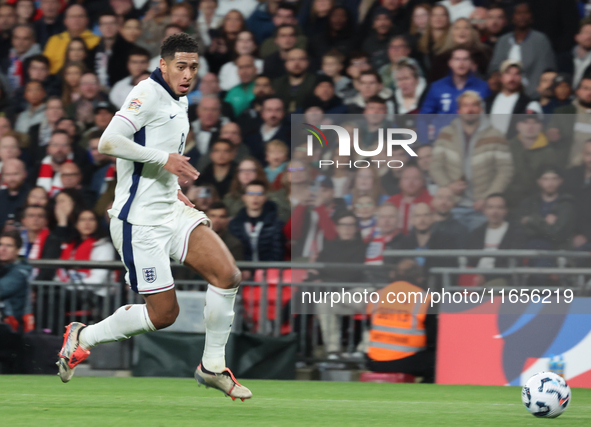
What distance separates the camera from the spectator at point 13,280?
28.8ft

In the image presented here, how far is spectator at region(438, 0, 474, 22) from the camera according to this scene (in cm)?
1046

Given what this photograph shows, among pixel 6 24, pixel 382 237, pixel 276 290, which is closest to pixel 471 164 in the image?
pixel 382 237

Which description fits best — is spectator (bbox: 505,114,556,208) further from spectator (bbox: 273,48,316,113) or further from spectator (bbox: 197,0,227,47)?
spectator (bbox: 197,0,227,47)

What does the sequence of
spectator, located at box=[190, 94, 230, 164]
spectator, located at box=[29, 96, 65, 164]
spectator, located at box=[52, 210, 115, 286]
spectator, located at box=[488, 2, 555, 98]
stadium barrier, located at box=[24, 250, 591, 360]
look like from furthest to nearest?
1. spectator, located at box=[29, 96, 65, 164]
2. spectator, located at box=[190, 94, 230, 164]
3. spectator, located at box=[488, 2, 555, 98]
4. spectator, located at box=[52, 210, 115, 286]
5. stadium barrier, located at box=[24, 250, 591, 360]

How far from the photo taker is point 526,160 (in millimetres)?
8711

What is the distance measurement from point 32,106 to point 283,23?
3.35 metres

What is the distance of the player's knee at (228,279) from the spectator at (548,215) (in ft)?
12.7

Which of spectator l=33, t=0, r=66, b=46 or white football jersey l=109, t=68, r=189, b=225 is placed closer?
white football jersey l=109, t=68, r=189, b=225

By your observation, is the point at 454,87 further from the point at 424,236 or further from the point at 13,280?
the point at 13,280

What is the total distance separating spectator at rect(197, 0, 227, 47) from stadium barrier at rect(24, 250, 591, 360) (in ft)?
11.7

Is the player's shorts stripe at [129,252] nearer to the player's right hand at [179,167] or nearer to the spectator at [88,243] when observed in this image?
the player's right hand at [179,167]

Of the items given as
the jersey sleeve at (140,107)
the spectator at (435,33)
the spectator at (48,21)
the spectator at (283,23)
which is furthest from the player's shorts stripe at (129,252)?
the spectator at (48,21)

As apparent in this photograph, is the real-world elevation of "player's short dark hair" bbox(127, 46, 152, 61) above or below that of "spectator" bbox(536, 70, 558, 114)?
above

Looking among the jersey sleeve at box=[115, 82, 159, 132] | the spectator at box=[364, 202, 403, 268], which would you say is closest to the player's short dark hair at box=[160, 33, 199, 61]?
the jersey sleeve at box=[115, 82, 159, 132]
